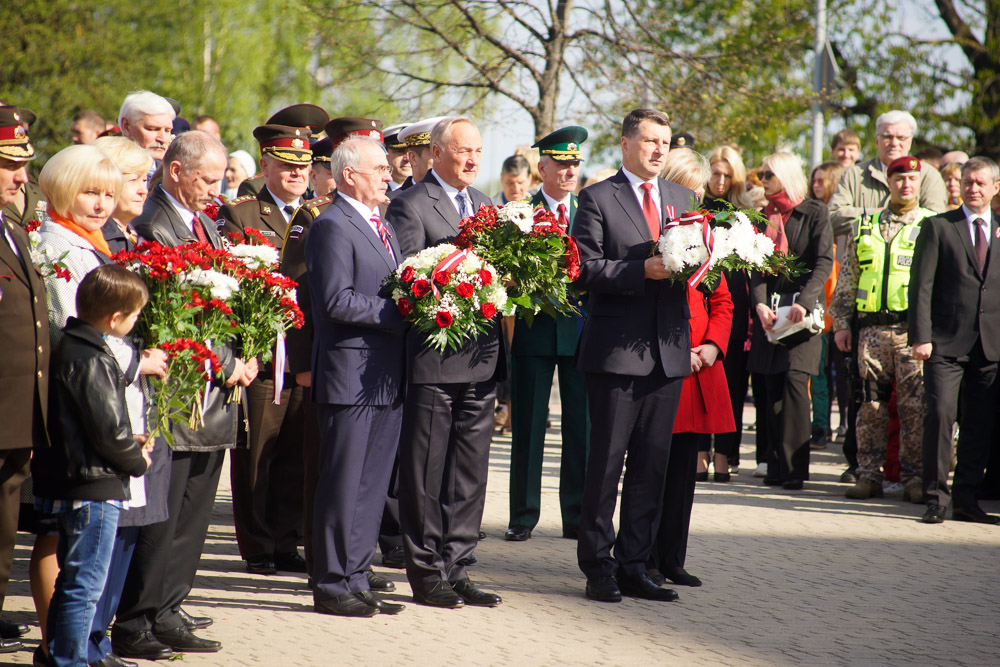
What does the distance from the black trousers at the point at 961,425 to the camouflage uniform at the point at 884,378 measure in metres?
0.52

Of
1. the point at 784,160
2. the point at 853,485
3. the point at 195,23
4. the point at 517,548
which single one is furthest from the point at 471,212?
the point at 195,23

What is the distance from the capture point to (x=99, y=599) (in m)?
4.43

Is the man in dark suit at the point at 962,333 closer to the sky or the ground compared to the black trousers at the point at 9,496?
closer to the sky

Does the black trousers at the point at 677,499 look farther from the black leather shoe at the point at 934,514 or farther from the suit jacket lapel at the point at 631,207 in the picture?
the black leather shoe at the point at 934,514

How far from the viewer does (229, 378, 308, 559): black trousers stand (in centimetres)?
638

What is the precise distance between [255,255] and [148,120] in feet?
8.15

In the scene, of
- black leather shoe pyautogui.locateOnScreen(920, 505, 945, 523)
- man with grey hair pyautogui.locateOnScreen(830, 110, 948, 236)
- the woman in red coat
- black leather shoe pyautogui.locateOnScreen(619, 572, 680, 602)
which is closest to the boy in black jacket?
black leather shoe pyautogui.locateOnScreen(619, 572, 680, 602)

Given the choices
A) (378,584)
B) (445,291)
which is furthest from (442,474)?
(445,291)

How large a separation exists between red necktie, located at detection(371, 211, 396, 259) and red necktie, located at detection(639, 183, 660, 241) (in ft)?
4.74

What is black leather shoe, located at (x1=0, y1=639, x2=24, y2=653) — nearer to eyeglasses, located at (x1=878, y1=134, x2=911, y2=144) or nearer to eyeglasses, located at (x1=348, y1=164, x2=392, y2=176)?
eyeglasses, located at (x1=348, y1=164, x2=392, y2=176)

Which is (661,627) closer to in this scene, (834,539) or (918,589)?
(918,589)

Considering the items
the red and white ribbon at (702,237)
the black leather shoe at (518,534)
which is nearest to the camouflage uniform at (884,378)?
the black leather shoe at (518,534)

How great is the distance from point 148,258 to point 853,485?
7189 millimetres

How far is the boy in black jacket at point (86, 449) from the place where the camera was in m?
4.15
